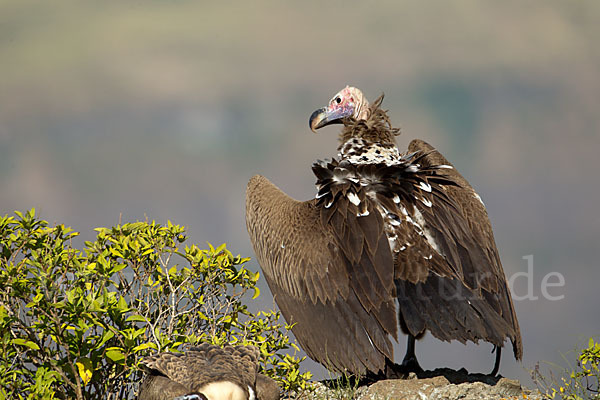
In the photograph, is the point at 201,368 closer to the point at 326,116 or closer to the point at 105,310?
the point at 105,310

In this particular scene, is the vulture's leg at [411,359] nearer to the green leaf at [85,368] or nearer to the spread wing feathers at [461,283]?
the spread wing feathers at [461,283]

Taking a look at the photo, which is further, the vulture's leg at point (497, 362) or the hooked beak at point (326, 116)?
the hooked beak at point (326, 116)

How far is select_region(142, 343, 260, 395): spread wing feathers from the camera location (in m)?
6.27

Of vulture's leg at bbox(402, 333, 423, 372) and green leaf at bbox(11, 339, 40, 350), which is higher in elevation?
vulture's leg at bbox(402, 333, 423, 372)

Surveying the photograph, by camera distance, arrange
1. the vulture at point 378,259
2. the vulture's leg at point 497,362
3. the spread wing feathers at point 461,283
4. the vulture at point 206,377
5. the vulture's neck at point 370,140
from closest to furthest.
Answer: the vulture at point 206,377 → the spread wing feathers at point 461,283 → the vulture at point 378,259 → the vulture's leg at point 497,362 → the vulture's neck at point 370,140

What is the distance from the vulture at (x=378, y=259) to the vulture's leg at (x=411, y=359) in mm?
12

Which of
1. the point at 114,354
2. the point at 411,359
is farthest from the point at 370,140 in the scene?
the point at 114,354

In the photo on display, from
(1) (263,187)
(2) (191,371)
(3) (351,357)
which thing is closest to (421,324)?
(3) (351,357)

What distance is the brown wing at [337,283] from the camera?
25.3 ft

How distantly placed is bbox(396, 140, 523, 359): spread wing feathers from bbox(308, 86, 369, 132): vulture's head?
1.18 metres

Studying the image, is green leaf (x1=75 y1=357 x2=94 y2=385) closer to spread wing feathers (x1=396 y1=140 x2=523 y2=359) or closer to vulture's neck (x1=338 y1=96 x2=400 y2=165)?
spread wing feathers (x1=396 y1=140 x2=523 y2=359)

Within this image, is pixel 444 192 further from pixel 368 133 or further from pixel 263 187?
pixel 263 187

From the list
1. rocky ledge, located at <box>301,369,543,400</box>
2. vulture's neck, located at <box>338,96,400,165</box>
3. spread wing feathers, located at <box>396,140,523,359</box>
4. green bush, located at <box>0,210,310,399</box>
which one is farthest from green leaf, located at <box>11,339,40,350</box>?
vulture's neck, located at <box>338,96,400,165</box>

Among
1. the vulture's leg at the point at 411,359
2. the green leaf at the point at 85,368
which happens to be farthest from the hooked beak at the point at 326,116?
the green leaf at the point at 85,368
